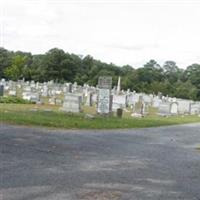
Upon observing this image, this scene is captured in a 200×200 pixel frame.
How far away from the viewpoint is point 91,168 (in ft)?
29.3

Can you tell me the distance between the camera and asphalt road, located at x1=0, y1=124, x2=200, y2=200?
679cm

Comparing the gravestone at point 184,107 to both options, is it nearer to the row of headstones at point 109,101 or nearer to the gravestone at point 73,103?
the row of headstones at point 109,101

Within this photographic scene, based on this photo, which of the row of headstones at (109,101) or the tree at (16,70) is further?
the tree at (16,70)

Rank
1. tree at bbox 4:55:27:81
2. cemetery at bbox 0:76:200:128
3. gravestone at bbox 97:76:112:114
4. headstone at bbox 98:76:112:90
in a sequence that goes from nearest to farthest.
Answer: cemetery at bbox 0:76:200:128 → headstone at bbox 98:76:112:90 → gravestone at bbox 97:76:112:114 → tree at bbox 4:55:27:81

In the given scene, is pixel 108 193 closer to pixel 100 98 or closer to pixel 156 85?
pixel 100 98

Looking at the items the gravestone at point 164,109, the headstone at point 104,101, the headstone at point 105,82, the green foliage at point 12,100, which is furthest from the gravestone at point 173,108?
the headstone at point 105,82

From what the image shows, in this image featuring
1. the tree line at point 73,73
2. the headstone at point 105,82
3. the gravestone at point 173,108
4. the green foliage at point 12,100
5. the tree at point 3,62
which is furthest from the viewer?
the tree at point 3,62

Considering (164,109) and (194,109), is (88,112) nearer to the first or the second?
(164,109)

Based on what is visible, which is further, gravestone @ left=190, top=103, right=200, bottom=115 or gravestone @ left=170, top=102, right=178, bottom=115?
gravestone @ left=190, top=103, right=200, bottom=115

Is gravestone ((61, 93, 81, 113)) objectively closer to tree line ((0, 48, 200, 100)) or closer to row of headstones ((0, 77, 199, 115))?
row of headstones ((0, 77, 199, 115))

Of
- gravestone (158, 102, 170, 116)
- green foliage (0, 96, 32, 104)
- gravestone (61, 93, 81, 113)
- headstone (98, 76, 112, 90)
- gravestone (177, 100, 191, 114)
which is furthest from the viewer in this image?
gravestone (177, 100, 191, 114)

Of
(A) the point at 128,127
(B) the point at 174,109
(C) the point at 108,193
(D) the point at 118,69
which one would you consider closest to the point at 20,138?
(C) the point at 108,193

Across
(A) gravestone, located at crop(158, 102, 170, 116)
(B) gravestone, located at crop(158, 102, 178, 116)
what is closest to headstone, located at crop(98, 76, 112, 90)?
(B) gravestone, located at crop(158, 102, 178, 116)

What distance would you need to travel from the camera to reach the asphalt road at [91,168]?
6.79 m
